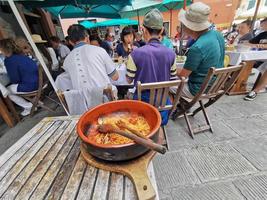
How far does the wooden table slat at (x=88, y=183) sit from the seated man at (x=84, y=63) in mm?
1169

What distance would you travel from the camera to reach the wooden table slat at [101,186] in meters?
0.58

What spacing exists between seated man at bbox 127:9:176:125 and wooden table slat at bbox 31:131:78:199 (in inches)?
40.8

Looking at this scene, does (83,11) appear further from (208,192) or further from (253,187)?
(253,187)

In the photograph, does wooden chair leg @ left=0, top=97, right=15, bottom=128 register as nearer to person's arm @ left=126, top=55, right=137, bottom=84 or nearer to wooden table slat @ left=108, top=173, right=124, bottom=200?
person's arm @ left=126, top=55, right=137, bottom=84

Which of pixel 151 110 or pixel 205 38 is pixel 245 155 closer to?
pixel 205 38

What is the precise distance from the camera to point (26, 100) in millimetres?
3139

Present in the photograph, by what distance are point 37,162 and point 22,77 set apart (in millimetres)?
2609

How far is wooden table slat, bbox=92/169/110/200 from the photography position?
581 millimetres

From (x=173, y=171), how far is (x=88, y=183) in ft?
Result: 4.08

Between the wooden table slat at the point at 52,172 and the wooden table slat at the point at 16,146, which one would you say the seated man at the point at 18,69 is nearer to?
the wooden table slat at the point at 16,146

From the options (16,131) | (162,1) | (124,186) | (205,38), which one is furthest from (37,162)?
(162,1)

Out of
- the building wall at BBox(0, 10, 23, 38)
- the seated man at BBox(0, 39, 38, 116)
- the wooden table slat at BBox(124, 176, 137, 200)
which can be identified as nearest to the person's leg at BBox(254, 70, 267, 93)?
the wooden table slat at BBox(124, 176, 137, 200)

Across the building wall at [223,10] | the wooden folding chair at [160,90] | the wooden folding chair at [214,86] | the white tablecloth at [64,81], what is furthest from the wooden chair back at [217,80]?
the building wall at [223,10]

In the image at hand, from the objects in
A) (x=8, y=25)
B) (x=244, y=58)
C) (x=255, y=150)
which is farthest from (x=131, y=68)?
(x=8, y=25)
